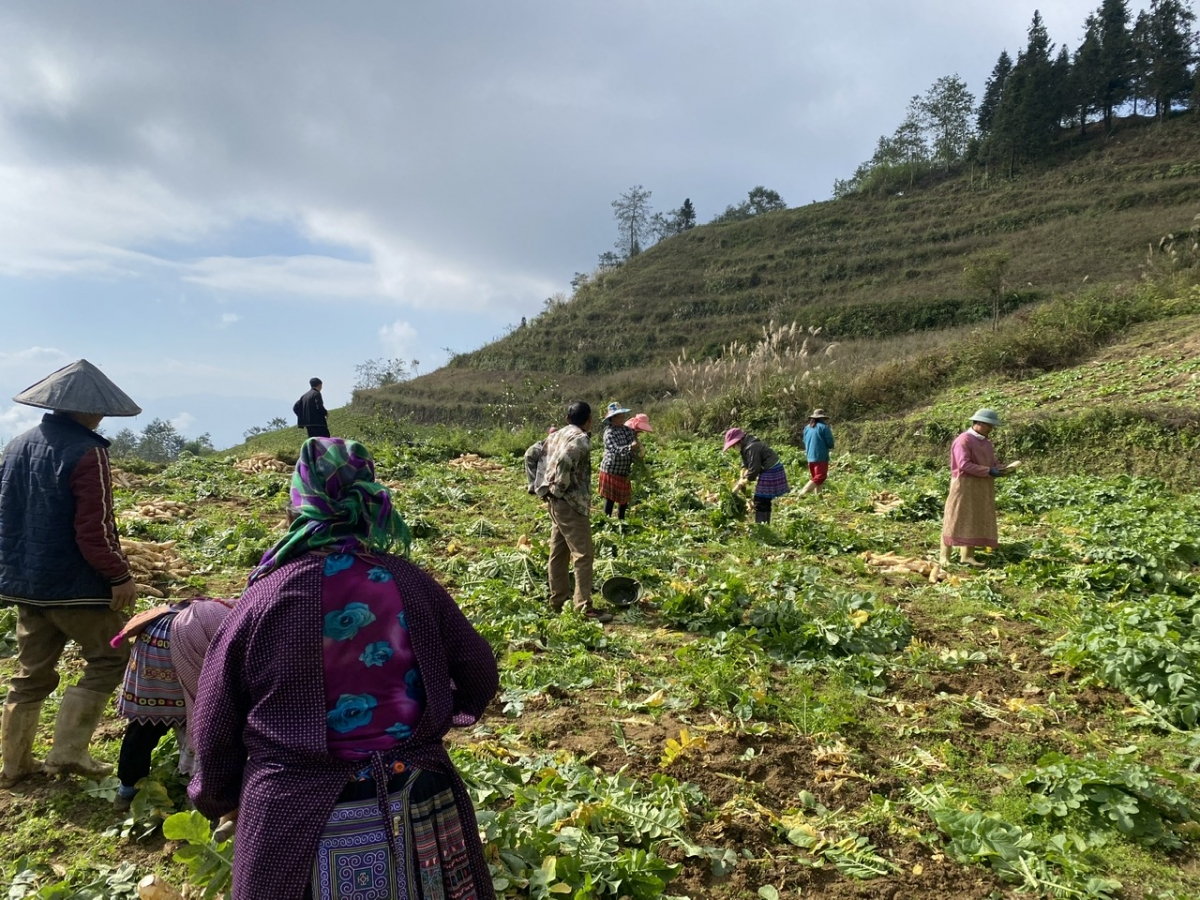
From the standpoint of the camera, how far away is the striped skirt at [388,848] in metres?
1.73

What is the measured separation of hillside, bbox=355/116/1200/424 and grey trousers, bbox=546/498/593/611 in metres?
18.9

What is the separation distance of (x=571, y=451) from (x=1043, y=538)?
5999mm

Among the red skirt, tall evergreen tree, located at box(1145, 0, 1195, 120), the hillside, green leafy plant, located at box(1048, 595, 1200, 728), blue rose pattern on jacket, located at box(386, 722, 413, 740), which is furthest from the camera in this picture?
tall evergreen tree, located at box(1145, 0, 1195, 120)

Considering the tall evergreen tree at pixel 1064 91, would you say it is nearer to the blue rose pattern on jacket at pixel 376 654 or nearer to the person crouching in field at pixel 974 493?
the person crouching in field at pixel 974 493

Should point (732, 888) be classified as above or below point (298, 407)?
below

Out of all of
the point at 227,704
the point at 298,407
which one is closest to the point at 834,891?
the point at 227,704

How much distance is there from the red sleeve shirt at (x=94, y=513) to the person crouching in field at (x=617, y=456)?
4.99 metres

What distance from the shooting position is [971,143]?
5909cm

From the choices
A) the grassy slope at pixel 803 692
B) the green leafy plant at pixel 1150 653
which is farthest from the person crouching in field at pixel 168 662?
the green leafy plant at pixel 1150 653

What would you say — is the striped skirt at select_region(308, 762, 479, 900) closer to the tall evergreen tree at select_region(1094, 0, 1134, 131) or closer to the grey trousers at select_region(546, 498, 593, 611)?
the grey trousers at select_region(546, 498, 593, 611)

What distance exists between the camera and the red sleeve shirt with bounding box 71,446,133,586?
3.36 meters

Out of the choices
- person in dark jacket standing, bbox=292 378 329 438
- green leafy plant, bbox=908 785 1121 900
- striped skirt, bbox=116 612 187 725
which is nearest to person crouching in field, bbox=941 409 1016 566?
green leafy plant, bbox=908 785 1121 900

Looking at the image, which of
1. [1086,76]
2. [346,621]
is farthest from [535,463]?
[1086,76]

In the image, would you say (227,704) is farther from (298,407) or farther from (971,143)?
(971,143)
